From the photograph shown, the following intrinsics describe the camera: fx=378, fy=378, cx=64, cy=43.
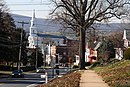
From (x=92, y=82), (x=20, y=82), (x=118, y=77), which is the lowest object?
(x=20, y=82)

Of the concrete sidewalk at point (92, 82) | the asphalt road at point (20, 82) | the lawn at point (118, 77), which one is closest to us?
the lawn at point (118, 77)

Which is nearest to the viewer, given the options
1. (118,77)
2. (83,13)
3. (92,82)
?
(118,77)

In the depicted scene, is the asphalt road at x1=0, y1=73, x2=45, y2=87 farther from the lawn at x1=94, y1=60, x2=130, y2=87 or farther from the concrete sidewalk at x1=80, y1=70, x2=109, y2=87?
the concrete sidewalk at x1=80, y1=70, x2=109, y2=87

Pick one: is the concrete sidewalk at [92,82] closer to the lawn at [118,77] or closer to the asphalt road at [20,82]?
the lawn at [118,77]

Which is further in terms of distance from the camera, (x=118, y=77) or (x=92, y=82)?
(x=92, y=82)

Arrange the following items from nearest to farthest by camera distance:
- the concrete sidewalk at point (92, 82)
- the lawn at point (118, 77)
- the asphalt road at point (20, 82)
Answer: the lawn at point (118, 77), the concrete sidewalk at point (92, 82), the asphalt road at point (20, 82)

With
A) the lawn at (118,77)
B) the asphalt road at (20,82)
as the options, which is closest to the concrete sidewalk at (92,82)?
the lawn at (118,77)

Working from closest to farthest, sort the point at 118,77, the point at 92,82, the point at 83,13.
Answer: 1. the point at 118,77
2. the point at 92,82
3. the point at 83,13

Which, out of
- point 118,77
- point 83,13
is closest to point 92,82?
point 118,77

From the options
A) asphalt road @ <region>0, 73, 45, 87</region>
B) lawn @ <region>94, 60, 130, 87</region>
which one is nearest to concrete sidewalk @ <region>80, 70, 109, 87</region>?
lawn @ <region>94, 60, 130, 87</region>

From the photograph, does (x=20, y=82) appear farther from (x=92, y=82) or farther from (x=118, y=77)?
(x=118, y=77)

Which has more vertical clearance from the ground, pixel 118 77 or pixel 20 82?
pixel 118 77

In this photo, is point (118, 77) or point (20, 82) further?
point (20, 82)

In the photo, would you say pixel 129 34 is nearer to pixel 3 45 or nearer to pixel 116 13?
pixel 3 45
